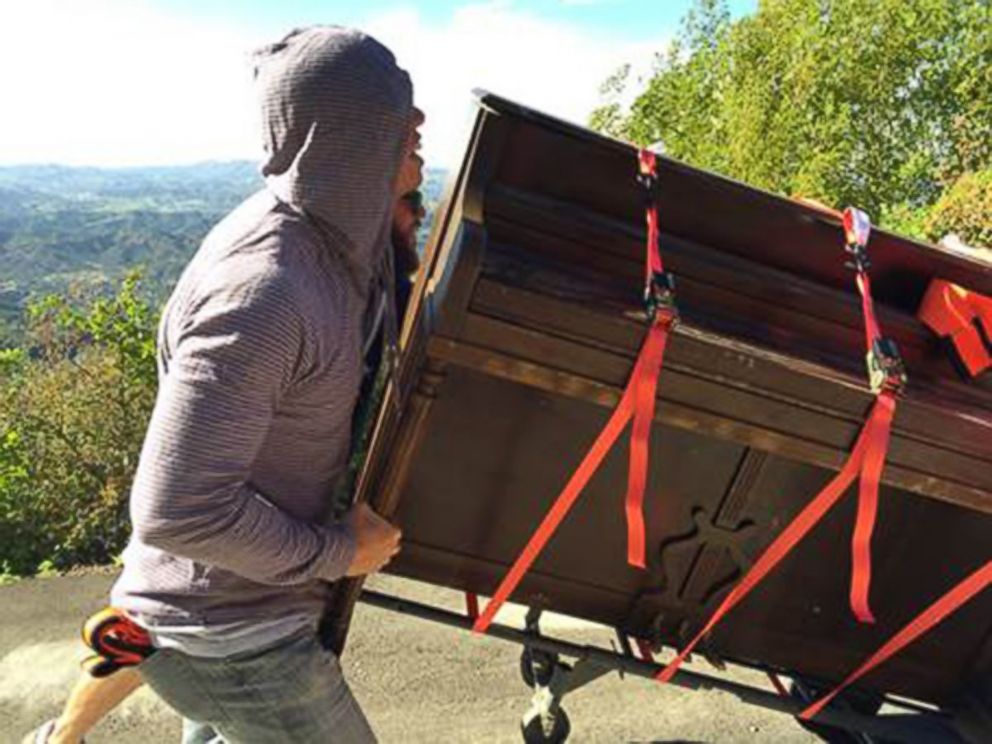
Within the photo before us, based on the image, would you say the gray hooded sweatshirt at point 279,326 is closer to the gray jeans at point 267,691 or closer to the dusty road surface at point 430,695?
the gray jeans at point 267,691

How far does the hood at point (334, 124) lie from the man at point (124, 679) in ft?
1.63

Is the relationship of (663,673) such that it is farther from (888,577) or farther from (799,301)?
(799,301)

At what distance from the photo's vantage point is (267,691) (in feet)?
6.42

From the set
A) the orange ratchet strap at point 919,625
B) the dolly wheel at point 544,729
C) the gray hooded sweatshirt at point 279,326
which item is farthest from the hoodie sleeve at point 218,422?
the dolly wheel at point 544,729

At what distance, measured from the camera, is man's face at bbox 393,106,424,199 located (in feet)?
5.97

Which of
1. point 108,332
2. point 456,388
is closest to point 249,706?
point 456,388

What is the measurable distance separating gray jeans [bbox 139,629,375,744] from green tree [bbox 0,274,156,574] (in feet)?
17.3

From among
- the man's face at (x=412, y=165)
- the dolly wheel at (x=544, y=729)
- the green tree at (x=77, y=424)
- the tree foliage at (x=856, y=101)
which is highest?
the tree foliage at (x=856, y=101)

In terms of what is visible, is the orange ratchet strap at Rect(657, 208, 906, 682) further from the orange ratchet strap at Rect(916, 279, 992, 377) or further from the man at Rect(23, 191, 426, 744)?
the man at Rect(23, 191, 426, 744)

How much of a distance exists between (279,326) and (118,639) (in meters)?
0.86

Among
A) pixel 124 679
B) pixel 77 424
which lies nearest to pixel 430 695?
pixel 124 679

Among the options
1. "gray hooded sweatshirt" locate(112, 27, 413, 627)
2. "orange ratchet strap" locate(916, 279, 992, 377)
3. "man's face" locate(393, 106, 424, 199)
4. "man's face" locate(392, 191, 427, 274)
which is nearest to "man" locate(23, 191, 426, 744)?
"man's face" locate(392, 191, 427, 274)

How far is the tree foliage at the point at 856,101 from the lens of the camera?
1470 centimetres

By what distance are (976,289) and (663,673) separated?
1.24 metres
